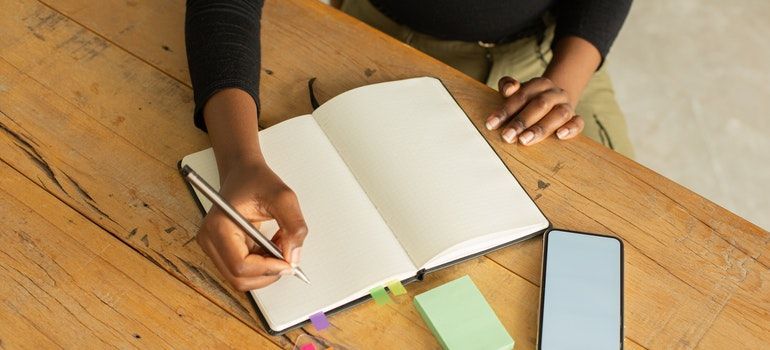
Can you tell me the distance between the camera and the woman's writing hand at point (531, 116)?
0.99m

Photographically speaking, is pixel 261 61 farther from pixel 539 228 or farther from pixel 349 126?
pixel 539 228

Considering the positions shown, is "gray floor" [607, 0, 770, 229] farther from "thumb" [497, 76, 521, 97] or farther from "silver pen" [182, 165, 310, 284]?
"silver pen" [182, 165, 310, 284]

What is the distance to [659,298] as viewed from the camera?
859 millimetres

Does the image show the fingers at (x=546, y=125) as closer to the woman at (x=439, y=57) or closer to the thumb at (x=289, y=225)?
the woman at (x=439, y=57)

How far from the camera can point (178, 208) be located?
2.91 feet

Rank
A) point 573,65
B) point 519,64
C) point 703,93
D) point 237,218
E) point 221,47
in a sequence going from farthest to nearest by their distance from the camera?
point 703,93, point 519,64, point 573,65, point 221,47, point 237,218

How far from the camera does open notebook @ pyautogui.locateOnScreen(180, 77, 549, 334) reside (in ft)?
2.66

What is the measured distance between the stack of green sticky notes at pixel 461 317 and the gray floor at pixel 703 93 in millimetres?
1133

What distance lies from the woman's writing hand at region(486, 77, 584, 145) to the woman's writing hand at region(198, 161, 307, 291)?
316mm

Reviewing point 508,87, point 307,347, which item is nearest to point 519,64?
point 508,87

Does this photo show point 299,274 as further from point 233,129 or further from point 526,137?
point 526,137

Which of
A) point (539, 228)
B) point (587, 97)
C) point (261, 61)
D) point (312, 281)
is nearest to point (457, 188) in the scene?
point (539, 228)

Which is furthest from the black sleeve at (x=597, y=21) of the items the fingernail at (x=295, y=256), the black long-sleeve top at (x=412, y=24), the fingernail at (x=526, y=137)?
the fingernail at (x=295, y=256)

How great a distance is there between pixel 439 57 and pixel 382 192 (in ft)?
1.69
